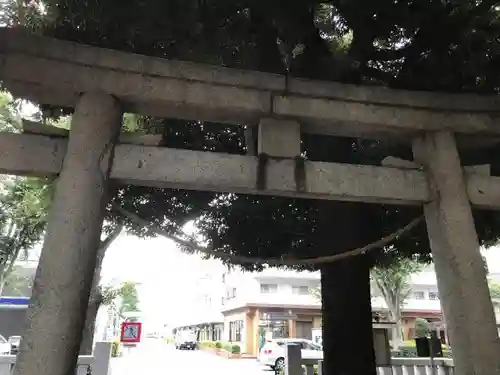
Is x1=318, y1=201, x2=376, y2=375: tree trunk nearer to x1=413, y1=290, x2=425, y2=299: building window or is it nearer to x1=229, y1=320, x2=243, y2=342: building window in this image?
x1=229, y1=320, x2=243, y2=342: building window

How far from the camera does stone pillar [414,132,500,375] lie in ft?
10.3

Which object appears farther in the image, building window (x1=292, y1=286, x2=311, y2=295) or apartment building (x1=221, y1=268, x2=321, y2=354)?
building window (x1=292, y1=286, x2=311, y2=295)

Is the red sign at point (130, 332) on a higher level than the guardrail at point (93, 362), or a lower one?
higher

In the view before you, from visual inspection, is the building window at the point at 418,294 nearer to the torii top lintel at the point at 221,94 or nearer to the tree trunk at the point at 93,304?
the tree trunk at the point at 93,304

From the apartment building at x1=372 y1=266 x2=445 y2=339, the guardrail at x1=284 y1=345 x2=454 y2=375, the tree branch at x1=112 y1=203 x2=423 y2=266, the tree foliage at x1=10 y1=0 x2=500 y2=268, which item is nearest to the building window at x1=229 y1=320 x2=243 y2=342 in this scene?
the apartment building at x1=372 y1=266 x2=445 y2=339

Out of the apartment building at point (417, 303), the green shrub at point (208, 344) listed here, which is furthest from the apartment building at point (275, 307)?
the green shrub at point (208, 344)

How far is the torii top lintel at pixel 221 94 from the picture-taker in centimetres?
336

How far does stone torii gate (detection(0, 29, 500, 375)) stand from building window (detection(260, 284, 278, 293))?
2635cm

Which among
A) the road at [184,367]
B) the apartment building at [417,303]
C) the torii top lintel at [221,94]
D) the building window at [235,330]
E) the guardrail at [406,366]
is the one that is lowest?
the road at [184,367]

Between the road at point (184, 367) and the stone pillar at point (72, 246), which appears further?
the road at point (184, 367)

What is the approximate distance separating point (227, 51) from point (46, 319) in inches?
128

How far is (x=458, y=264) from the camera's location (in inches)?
131

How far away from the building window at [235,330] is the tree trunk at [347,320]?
89.6 feet

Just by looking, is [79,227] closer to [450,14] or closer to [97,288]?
[450,14]
